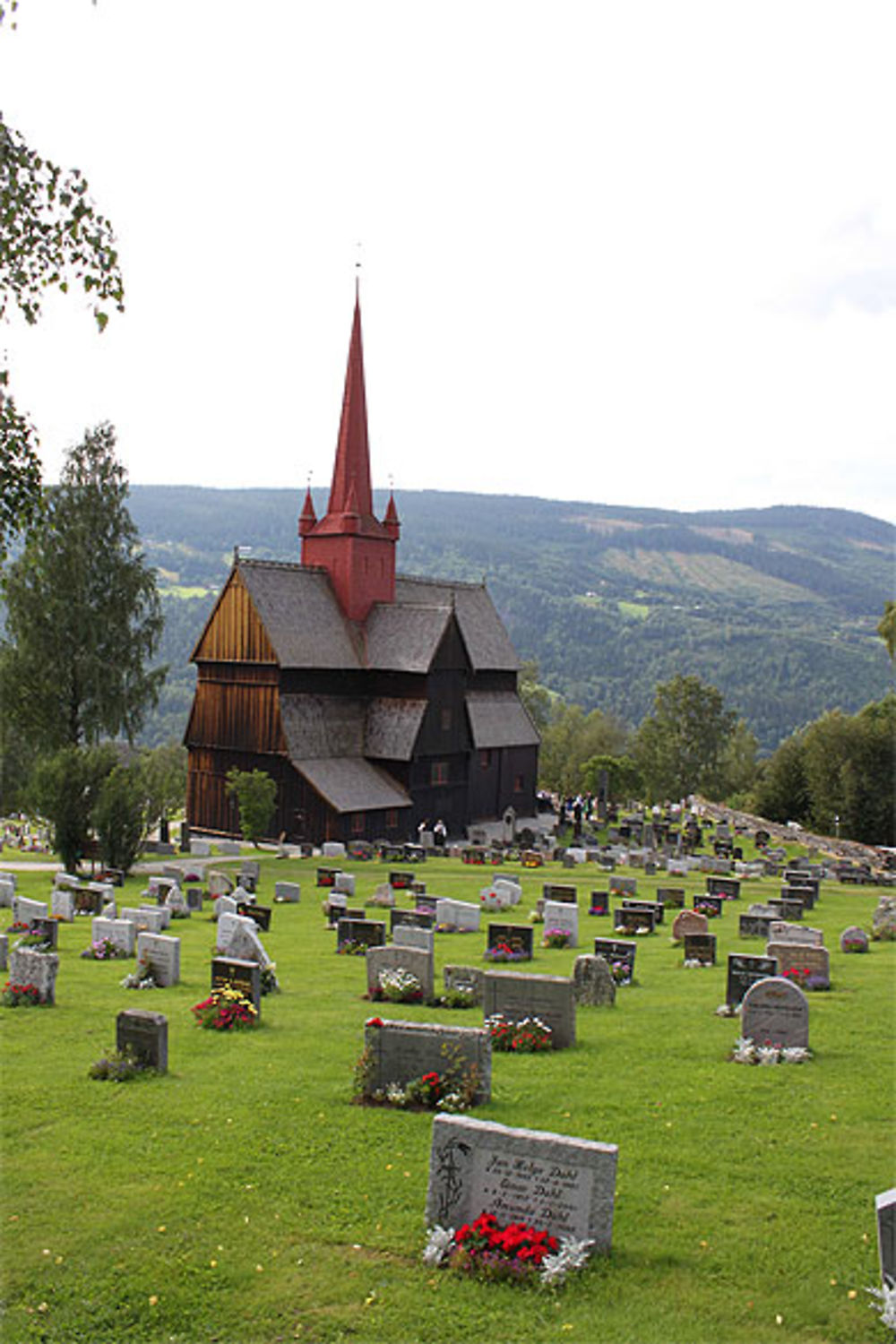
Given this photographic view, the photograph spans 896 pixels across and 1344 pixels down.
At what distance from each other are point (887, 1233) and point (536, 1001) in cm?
563

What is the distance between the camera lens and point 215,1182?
8.54 meters

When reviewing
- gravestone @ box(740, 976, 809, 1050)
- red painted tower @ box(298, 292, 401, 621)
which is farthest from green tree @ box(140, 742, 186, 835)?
gravestone @ box(740, 976, 809, 1050)

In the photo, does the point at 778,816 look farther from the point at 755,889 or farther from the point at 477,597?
the point at 755,889

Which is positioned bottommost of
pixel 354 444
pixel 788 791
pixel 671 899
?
pixel 788 791

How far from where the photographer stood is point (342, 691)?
151 feet

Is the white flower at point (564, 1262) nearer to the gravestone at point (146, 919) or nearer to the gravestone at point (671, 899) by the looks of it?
the gravestone at point (146, 919)

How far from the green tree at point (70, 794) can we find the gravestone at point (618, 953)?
60.2ft

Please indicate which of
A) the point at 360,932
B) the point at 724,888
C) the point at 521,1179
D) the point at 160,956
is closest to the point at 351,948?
the point at 360,932

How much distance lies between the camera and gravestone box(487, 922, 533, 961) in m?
18.3

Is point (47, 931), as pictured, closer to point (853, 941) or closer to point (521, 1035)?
point (521, 1035)

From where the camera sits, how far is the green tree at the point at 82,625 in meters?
40.1

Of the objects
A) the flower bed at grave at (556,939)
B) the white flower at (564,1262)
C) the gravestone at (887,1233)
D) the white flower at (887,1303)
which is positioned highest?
the gravestone at (887,1233)

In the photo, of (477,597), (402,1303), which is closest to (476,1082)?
(402,1303)

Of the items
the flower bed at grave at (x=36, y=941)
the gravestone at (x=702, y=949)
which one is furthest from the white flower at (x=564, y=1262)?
the flower bed at grave at (x=36, y=941)
